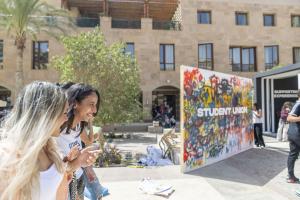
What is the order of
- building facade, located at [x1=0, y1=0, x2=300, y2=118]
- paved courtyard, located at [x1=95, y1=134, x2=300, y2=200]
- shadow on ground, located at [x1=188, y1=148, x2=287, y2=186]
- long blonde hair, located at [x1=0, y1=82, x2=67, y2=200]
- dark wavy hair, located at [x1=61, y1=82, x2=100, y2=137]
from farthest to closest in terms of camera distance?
building facade, located at [x1=0, y1=0, x2=300, y2=118], shadow on ground, located at [x1=188, y1=148, x2=287, y2=186], paved courtyard, located at [x1=95, y1=134, x2=300, y2=200], dark wavy hair, located at [x1=61, y1=82, x2=100, y2=137], long blonde hair, located at [x1=0, y1=82, x2=67, y2=200]

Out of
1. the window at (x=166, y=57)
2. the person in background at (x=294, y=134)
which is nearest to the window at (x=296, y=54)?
the window at (x=166, y=57)

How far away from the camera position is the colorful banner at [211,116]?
7518 millimetres

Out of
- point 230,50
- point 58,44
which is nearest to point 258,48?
point 230,50

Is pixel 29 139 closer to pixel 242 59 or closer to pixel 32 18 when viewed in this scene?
pixel 32 18

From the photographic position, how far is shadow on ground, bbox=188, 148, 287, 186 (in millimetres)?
7186

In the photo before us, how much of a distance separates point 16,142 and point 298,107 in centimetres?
608

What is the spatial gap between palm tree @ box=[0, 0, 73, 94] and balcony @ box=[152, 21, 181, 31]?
694 centimetres

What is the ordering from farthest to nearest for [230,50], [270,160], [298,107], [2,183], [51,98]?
[230,50] → [270,160] → [298,107] → [51,98] → [2,183]

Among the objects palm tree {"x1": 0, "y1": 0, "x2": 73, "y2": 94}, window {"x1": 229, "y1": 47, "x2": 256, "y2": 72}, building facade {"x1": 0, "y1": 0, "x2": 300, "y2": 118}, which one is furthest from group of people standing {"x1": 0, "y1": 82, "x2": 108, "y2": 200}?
window {"x1": 229, "y1": 47, "x2": 256, "y2": 72}

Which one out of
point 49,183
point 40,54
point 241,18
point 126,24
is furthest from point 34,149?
point 241,18

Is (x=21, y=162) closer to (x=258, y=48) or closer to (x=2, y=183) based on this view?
(x=2, y=183)

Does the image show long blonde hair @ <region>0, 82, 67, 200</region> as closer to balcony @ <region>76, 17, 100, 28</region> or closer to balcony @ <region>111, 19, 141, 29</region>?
balcony @ <region>76, 17, 100, 28</region>

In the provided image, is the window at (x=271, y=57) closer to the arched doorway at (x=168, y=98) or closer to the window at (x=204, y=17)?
the window at (x=204, y=17)

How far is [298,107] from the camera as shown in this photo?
6.42 metres
